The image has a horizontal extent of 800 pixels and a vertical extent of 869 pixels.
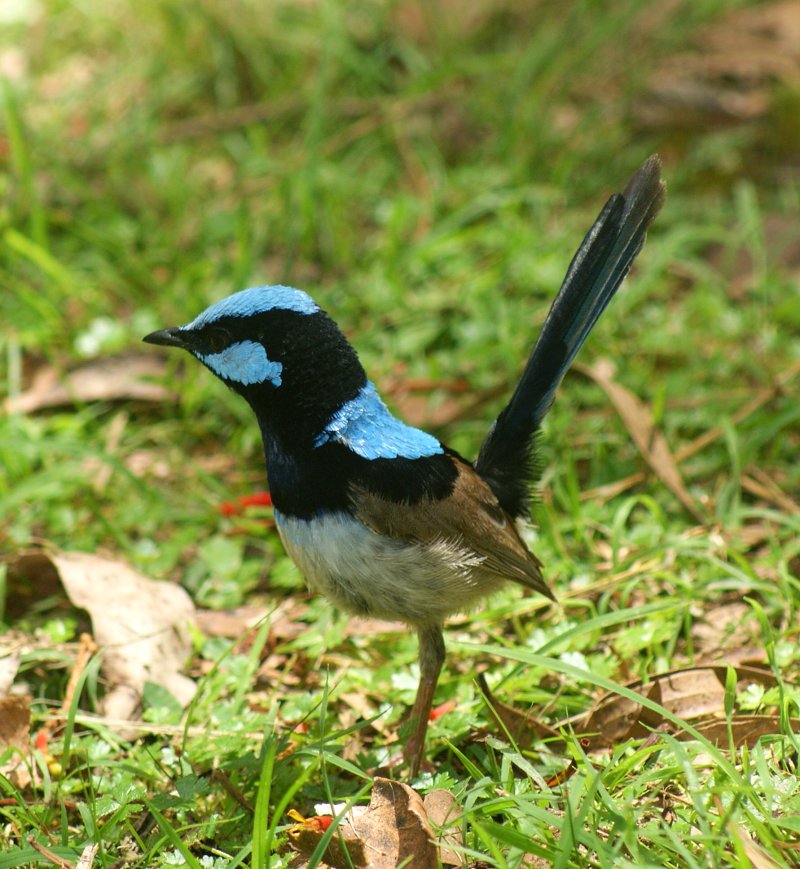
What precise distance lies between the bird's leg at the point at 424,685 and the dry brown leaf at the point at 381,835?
0.30 metres

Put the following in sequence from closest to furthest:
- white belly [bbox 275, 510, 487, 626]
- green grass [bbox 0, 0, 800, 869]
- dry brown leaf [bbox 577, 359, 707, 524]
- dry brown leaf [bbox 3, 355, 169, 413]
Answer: green grass [bbox 0, 0, 800, 869], white belly [bbox 275, 510, 487, 626], dry brown leaf [bbox 577, 359, 707, 524], dry brown leaf [bbox 3, 355, 169, 413]

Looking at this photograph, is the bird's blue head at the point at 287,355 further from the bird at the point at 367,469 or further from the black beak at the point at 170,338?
the black beak at the point at 170,338

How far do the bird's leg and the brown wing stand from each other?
26cm

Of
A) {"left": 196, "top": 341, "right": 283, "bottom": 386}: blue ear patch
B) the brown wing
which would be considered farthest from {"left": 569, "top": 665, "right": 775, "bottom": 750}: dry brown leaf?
{"left": 196, "top": 341, "right": 283, "bottom": 386}: blue ear patch

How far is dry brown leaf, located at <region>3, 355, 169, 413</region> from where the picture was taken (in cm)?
477

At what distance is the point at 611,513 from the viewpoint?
414cm

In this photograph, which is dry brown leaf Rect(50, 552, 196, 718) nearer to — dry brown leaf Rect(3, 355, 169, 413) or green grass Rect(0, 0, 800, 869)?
green grass Rect(0, 0, 800, 869)

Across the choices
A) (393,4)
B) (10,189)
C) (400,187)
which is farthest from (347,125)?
(10,189)

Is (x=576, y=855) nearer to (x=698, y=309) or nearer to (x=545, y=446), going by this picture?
(x=545, y=446)

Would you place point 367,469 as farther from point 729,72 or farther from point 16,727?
point 729,72

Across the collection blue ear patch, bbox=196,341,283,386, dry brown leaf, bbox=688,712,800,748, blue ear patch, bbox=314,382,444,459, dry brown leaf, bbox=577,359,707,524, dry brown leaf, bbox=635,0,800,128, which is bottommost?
dry brown leaf, bbox=688,712,800,748

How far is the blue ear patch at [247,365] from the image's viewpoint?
3027 mm

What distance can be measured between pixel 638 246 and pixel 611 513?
4.02 feet

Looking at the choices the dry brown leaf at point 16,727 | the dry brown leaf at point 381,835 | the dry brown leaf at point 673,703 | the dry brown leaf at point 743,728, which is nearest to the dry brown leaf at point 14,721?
the dry brown leaf at point 16,727
